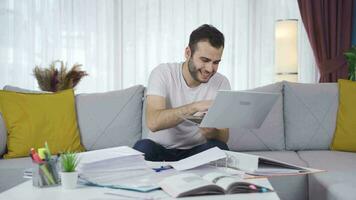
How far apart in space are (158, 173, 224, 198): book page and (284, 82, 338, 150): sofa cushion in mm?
1547

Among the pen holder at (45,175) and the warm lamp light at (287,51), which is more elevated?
the warm lamp light at (287,51)

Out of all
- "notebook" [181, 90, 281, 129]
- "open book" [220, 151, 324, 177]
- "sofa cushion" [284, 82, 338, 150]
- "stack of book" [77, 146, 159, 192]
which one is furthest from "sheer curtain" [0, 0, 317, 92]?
"stack of book" [77, 146, 159, 192]

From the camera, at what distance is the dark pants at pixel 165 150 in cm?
199

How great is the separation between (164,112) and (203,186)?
0.86 metres

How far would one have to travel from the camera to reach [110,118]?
8.72 feet

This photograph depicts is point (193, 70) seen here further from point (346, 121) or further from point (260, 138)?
point (346, 121)

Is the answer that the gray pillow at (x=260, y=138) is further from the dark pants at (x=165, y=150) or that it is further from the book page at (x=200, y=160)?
the book page at (x=200, y=160)

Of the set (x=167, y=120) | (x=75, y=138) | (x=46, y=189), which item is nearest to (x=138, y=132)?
(x=75, y=138)

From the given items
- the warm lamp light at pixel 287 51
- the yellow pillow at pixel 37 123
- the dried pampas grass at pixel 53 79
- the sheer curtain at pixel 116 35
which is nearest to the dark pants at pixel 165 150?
the yellow pillow at pixel 37 123

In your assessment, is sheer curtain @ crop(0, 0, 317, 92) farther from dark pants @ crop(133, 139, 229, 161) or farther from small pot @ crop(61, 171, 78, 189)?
small pot @ crop(61, 171, 78, 189)

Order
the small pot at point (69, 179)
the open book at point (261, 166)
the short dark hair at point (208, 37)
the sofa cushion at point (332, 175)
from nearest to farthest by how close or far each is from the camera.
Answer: the small pot at point (69, 179)
the open book at point (261, 166)
the sofa cushion at point (332, 175)
the short dark hair at point (208, 37)

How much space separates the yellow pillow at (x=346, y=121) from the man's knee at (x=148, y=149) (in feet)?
3.87

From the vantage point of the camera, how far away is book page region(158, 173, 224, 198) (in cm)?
114

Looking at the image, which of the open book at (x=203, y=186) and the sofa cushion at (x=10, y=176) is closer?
the open book at (x=203, y=186)
